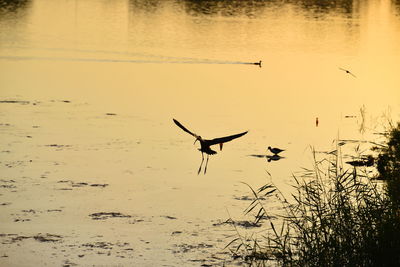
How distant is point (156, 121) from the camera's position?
1095 cm

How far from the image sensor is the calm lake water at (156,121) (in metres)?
6.76

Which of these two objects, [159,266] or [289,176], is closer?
[159,266]

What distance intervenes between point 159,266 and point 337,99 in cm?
795

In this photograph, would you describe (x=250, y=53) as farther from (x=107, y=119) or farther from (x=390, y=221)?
(x=390, y=221)

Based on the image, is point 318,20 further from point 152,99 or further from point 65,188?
point 65,188

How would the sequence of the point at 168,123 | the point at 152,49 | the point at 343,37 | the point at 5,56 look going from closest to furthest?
the point at 168,123
the point at 5,56
the point at 152,49
the point at 343,37

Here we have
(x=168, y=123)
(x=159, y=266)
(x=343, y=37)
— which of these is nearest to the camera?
(x=159, y=266)

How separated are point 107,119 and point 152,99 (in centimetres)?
171

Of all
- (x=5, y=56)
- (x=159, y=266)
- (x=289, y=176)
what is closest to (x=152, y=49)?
(x=5, y=56)

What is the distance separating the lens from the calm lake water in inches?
266

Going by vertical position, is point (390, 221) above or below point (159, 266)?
above

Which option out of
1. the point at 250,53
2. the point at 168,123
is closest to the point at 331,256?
the point at 168,123

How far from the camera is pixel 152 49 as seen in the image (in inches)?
739

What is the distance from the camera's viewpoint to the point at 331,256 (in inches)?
195
